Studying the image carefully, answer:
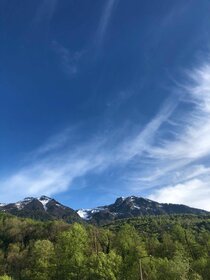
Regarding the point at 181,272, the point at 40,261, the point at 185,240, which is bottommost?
the point at 181,272

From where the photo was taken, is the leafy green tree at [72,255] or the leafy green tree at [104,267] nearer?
the leafy green tree at [104,267]

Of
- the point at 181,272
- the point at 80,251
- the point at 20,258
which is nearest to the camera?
the point at 181,272

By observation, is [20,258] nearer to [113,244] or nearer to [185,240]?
[113,244]

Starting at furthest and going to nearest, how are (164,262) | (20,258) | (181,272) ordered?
(20,258)
(164,262)
(181,272)

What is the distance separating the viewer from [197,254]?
114 m

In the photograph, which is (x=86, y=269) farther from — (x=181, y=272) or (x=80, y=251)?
(x=181, y=272)

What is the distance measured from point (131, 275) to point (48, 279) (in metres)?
21.3

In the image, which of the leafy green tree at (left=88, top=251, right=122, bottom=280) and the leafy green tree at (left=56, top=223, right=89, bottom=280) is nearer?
the leafy green tree at (left=88, top=251, right=122, bottom=280)

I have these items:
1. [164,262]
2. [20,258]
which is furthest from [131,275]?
[20,258]

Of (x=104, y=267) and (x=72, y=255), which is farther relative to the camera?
Result: (x=72, y=255)

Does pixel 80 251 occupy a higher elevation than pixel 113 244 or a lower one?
lower

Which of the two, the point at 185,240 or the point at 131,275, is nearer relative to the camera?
the point at 131,275

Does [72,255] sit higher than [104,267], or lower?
higher

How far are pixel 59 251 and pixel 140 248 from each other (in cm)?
2542
